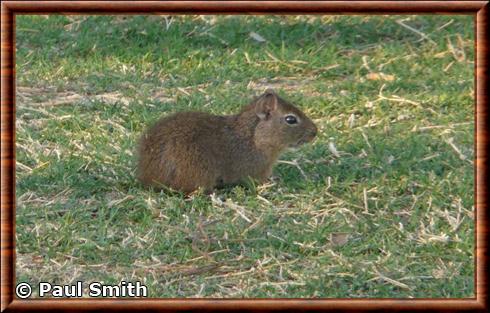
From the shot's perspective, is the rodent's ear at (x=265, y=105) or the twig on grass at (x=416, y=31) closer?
the rodent's ear at (x=265, y=105)

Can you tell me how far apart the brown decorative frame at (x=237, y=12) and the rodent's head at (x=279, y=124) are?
1.28 metres

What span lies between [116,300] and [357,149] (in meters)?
2.78

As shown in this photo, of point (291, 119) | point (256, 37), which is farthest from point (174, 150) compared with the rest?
point (256, 37)

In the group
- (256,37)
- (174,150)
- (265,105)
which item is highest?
(256,37)

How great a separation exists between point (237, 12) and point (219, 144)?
126 cm

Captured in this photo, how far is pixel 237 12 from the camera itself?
665cm

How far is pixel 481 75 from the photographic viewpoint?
687cm

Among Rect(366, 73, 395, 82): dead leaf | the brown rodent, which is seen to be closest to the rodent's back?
the brown rodent

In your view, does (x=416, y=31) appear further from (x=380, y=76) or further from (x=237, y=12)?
(x=237, y=12)

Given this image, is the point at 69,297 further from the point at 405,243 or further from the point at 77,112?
the point at 77,112

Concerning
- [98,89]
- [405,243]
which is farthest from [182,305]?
[98,89]

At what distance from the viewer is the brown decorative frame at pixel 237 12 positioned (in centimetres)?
592

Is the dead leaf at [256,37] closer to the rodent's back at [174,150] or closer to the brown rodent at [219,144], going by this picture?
the brown rodent at [219,144]

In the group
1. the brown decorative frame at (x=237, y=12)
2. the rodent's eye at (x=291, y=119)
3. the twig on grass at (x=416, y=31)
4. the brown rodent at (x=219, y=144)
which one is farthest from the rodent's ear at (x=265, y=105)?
the twig on grass at (x=416, y=31)
